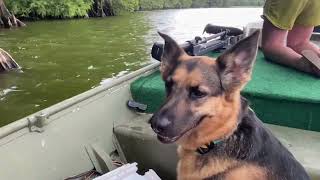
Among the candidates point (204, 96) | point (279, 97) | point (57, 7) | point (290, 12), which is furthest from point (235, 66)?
point (57, 7)

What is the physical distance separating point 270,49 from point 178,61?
2.22m

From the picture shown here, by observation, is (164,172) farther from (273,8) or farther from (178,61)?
(273,8)

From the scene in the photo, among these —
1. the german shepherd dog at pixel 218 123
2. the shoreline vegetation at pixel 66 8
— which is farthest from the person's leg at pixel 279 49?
the shoreline vegetation at pixel 66 8

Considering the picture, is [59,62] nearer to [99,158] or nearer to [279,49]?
[279,49]

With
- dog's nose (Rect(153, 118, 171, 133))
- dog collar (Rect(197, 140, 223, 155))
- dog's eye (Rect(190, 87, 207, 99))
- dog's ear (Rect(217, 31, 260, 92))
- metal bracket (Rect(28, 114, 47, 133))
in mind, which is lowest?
metal bracket (Rect(28, 114, 47, 133))

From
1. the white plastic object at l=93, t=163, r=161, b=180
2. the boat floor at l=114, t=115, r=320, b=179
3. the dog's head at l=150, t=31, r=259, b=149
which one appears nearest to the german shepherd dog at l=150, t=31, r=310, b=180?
the dog's head at l=150, t=31, r=259, b=149

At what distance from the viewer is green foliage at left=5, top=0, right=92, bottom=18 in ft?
107

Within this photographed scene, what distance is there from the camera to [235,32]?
532 centimetres

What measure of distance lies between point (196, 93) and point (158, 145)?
121 cm

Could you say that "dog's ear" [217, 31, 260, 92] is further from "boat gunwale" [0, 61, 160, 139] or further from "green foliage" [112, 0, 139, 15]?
"green foliage" [112, 0, 139, 15]

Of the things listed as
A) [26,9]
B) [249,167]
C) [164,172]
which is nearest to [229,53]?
[249,167]

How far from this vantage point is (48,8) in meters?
34.0

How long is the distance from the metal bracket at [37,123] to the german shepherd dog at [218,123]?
1.04 metres

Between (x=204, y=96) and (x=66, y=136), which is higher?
(x=204, y=96)
